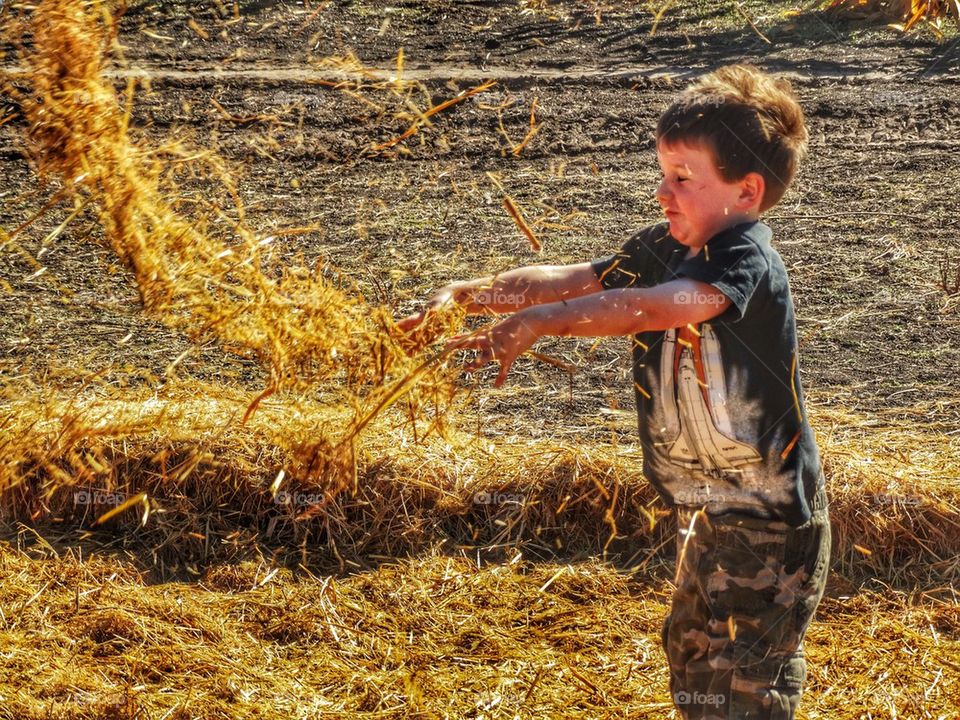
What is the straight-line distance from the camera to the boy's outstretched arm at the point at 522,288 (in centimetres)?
259

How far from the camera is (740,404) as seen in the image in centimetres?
233

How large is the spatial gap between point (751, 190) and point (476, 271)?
8.87 feet

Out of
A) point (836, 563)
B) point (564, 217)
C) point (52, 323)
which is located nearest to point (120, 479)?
point (52, 323)

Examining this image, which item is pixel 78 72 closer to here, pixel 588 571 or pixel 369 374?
pixel 369 374

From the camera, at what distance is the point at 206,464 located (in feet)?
12.2

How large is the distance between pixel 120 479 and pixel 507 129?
3.12 m
